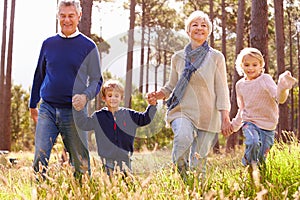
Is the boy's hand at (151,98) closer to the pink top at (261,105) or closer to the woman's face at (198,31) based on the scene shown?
the woman's face at (198,31)

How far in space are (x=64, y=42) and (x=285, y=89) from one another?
79.7 inches

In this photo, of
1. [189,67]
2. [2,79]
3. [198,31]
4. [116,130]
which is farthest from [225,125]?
[2,79]

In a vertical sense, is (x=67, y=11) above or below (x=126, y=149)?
above

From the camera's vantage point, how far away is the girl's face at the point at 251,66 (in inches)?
191

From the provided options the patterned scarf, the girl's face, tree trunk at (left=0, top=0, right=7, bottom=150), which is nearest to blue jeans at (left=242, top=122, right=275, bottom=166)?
the girl's face

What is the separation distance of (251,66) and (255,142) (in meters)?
0.77

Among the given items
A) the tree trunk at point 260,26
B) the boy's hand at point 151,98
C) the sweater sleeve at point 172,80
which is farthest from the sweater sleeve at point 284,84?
the tree trunk at point 260,26

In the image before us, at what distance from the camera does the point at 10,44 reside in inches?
723

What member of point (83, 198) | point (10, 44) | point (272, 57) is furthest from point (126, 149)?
point (272, 57)

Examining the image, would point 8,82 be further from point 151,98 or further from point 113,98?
point 151,98

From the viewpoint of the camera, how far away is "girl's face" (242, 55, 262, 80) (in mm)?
4848

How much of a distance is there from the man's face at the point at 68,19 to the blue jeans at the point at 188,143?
128cm

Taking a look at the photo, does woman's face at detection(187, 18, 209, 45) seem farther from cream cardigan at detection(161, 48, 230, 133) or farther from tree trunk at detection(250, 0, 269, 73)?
tree trunk at detection(250, 0, 269, 73)

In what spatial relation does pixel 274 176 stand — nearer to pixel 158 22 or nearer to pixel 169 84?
pixel 169 84
